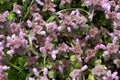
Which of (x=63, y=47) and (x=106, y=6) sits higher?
(x=106, y=6)

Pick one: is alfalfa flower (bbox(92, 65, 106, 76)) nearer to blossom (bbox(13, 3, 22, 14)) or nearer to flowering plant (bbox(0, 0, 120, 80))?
flowering plant (bbox(0, 0, 120, 80))

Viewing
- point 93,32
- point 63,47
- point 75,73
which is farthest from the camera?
point 93,32

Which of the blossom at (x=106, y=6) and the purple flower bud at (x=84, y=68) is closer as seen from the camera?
the purple flower bud at (x=84, y=68)

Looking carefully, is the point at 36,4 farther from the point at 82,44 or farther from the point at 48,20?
the point at 82,44

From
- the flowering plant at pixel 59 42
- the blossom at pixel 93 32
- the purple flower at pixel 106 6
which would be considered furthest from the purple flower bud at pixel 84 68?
the purple flower at pixel 106 6

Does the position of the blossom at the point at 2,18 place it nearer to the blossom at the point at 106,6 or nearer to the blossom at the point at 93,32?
the blossom at the point at 93,32

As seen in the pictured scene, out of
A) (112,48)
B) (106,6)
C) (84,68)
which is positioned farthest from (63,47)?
(106,6)

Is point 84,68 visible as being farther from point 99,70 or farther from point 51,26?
point 51,26

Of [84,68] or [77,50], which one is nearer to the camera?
[84,68]
